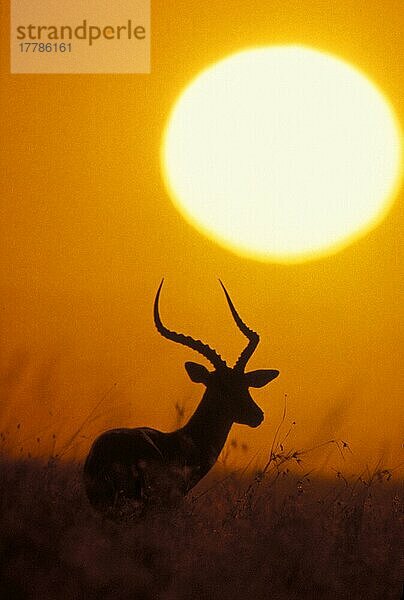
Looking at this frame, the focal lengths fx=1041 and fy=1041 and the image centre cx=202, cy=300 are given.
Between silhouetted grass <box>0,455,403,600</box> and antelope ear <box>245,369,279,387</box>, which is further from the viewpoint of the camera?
antelope ear <box>245,369,279,387</box>

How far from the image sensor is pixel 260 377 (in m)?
3.23

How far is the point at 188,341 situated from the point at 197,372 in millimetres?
104

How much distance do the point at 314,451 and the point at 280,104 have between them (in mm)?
1090

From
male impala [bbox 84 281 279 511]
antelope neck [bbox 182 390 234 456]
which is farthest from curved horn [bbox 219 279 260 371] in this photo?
antelope neck [bbox 182 390 234 456]

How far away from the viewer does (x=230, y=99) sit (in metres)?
3.24

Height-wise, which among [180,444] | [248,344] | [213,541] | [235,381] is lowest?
[213,541]

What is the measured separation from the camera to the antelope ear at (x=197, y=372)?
3211mm

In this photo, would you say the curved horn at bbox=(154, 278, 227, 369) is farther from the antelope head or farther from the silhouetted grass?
the silhouetted grass

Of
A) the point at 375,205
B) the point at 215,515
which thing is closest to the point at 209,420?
the point at 215,515

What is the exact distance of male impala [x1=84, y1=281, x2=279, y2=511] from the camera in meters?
3.18

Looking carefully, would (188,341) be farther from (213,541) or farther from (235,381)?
(213,541)

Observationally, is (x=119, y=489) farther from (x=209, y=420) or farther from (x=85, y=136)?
(x=85, y=136)

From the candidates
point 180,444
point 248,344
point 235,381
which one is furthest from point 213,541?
point 248,344

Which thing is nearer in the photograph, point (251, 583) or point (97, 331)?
point (251, 583)
